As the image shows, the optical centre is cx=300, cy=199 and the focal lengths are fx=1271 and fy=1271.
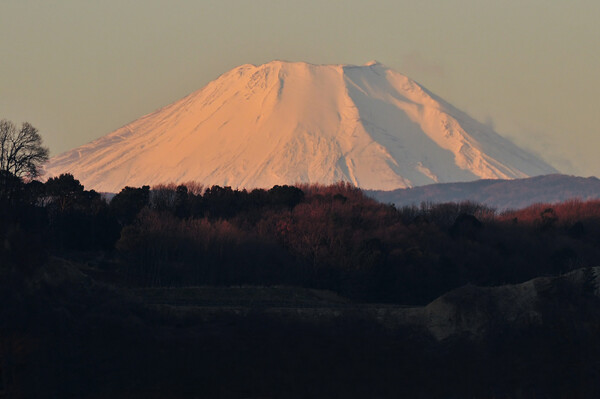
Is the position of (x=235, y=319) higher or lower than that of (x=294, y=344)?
higher

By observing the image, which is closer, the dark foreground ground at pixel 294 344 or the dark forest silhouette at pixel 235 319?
the dark foreground ground at pixel 294 344

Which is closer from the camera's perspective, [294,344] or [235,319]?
[294,344]

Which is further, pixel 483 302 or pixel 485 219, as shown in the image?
pixel 485 219

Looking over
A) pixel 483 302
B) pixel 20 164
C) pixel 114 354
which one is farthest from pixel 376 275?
pixel 114 354

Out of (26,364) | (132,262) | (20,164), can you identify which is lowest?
(26,364)

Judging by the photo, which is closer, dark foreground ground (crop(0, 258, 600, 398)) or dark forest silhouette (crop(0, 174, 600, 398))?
dark foreground ground (crop(0, 258, 600, 398))

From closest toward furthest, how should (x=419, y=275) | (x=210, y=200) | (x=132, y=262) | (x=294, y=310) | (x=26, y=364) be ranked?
1. (x=26, y=364)
2. (x=294, y=310)
3. (x=132, y=262)
4. (x=419, y=275)
5. (x=210, y=200)

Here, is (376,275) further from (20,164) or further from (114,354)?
(114,354)

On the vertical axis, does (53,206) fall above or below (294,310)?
above
